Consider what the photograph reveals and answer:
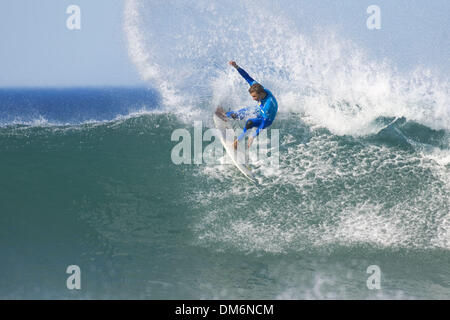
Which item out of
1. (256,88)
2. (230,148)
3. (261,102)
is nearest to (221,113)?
(230,148)

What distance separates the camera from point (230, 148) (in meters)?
7.82

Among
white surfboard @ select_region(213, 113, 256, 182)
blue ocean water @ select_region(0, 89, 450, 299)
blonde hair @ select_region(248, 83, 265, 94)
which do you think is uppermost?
blonde hair @ select_region(248, 83, 265, 94)

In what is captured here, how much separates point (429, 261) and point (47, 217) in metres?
6.06

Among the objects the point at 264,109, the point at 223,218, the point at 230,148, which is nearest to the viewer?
the point at 223,218

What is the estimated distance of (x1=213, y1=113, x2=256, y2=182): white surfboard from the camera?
289 inches

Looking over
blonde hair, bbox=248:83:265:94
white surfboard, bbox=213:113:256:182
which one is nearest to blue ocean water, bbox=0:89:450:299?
white surfboard, bbox=213:113:256:182

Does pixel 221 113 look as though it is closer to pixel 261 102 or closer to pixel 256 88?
pixel 261 102

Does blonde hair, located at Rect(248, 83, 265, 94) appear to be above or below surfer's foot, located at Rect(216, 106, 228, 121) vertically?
below

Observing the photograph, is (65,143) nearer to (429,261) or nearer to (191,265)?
(191,265)

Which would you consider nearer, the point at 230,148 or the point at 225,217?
the point at 225,217

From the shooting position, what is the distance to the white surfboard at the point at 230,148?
735cm

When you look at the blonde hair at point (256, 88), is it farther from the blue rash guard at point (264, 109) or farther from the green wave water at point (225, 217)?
the green wave water at point (225, 217)

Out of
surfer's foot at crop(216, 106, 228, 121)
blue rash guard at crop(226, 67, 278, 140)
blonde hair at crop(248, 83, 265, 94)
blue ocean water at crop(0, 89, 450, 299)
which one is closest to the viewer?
blue ocean water at crop(0, 89, 450, 299)

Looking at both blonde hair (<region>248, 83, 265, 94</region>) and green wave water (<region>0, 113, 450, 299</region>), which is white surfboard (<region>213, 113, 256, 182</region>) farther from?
blonde hair (<region>248, 83, 265, 94</region>)
